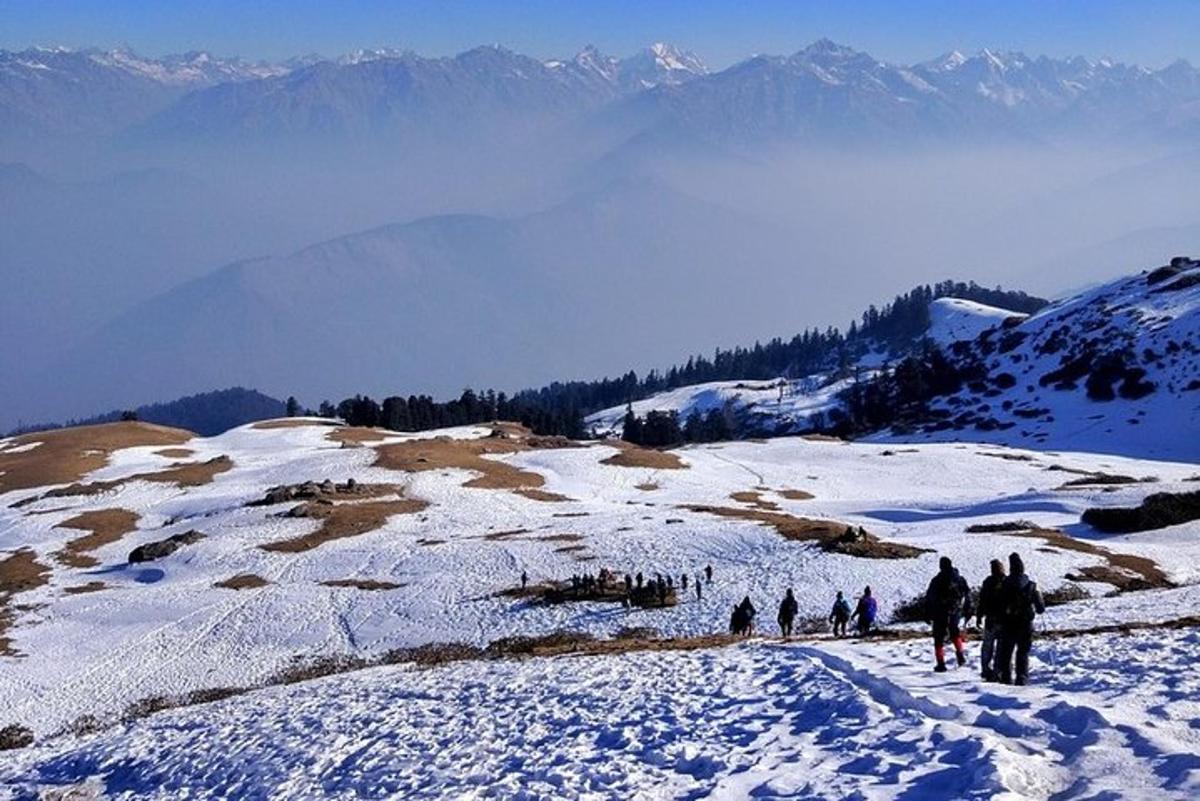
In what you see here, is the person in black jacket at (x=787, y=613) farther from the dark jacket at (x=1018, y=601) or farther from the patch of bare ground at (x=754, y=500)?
the patch of bare ground at (x=754, y=500)

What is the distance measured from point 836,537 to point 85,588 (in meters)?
40.8

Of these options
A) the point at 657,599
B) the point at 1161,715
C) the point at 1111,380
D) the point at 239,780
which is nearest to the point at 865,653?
the point at 1161,715

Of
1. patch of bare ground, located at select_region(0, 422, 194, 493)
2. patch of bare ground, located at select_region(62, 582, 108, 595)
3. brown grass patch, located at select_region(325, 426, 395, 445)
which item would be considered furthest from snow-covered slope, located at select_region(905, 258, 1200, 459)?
patch of bare ground, located at select_region(62, 582, 108, 595)

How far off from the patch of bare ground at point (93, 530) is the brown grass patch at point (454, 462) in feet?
66.9

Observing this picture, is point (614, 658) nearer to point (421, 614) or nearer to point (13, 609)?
point (421, 614)

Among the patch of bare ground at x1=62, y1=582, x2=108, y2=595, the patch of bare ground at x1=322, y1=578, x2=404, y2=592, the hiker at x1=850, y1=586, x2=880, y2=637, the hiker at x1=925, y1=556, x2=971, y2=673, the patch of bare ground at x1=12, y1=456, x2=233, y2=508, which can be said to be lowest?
the patch of bare ground at x1=62, y1=582, x2=108, y2=595

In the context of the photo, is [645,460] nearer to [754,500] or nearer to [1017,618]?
[754,500]

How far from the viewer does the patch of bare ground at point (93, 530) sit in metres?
61.5

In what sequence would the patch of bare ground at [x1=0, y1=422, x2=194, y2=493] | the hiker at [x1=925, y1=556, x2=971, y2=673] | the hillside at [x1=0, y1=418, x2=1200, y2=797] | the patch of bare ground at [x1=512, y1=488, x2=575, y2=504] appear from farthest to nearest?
the patch of bare ground at [x1=0, y1=422, x2=194, y2=493]
the patch of bare ground at [x1=512, y1=488, x2=575, y2=504]
the hiker at [x1=925, y1=556, x2=971, y2=673]
the hillside at [x1=0, y1=418, x2=1200, y2=797]

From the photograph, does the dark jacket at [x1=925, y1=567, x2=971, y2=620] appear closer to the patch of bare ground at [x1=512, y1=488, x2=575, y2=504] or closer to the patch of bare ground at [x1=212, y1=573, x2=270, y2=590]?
the patch of bare ground at [x1=212, y1=573, x2=270, y2=590]

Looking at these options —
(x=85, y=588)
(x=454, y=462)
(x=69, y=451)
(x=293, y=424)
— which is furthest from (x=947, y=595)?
(x=293, y=424)

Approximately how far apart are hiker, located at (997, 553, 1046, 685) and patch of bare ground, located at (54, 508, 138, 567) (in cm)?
5598

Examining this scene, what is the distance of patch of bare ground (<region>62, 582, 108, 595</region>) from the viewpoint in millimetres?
53719

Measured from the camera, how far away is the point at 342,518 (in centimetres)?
6706
